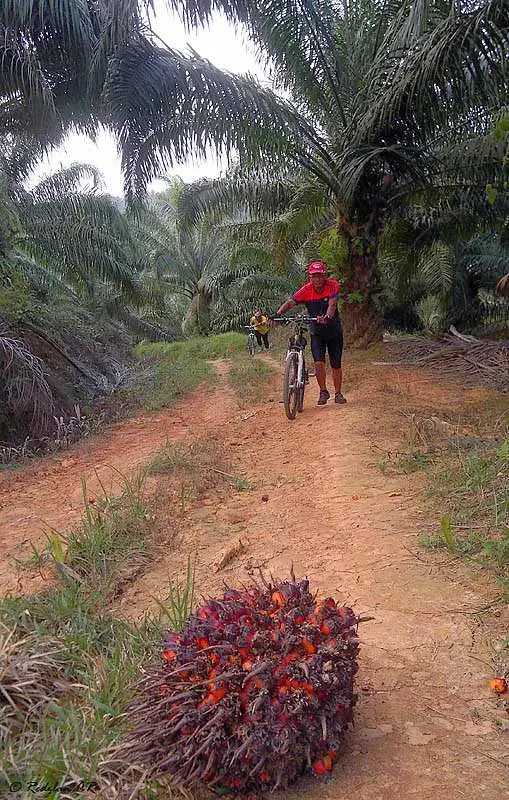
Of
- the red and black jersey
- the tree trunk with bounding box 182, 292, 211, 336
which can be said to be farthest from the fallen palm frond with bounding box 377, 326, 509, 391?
the tree trunk with bounding box 182, 292, 211, 336

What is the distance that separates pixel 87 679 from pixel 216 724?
0.69m

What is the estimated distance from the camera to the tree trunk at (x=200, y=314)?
76.1ft

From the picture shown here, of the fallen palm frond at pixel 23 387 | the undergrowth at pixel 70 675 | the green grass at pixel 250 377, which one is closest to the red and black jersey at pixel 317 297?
the green grass at pixel 250 377

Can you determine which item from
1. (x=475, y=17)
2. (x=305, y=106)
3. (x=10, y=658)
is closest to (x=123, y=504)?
(x=10, y=658)

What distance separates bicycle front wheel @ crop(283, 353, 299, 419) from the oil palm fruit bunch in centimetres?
477

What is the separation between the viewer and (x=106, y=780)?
5.71ft

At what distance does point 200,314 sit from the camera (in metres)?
23.3

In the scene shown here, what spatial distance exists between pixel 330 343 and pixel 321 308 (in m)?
0.40

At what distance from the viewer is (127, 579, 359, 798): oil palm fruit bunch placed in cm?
173

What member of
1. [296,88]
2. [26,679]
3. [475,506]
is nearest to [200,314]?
[296,88]

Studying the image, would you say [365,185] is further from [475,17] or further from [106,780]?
[106,780]

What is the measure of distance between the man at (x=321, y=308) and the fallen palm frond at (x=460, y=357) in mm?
2266

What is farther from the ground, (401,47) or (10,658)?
(401,47)

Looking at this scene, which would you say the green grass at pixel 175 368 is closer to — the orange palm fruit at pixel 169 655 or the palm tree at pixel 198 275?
the palm tree at pixel 198 275
